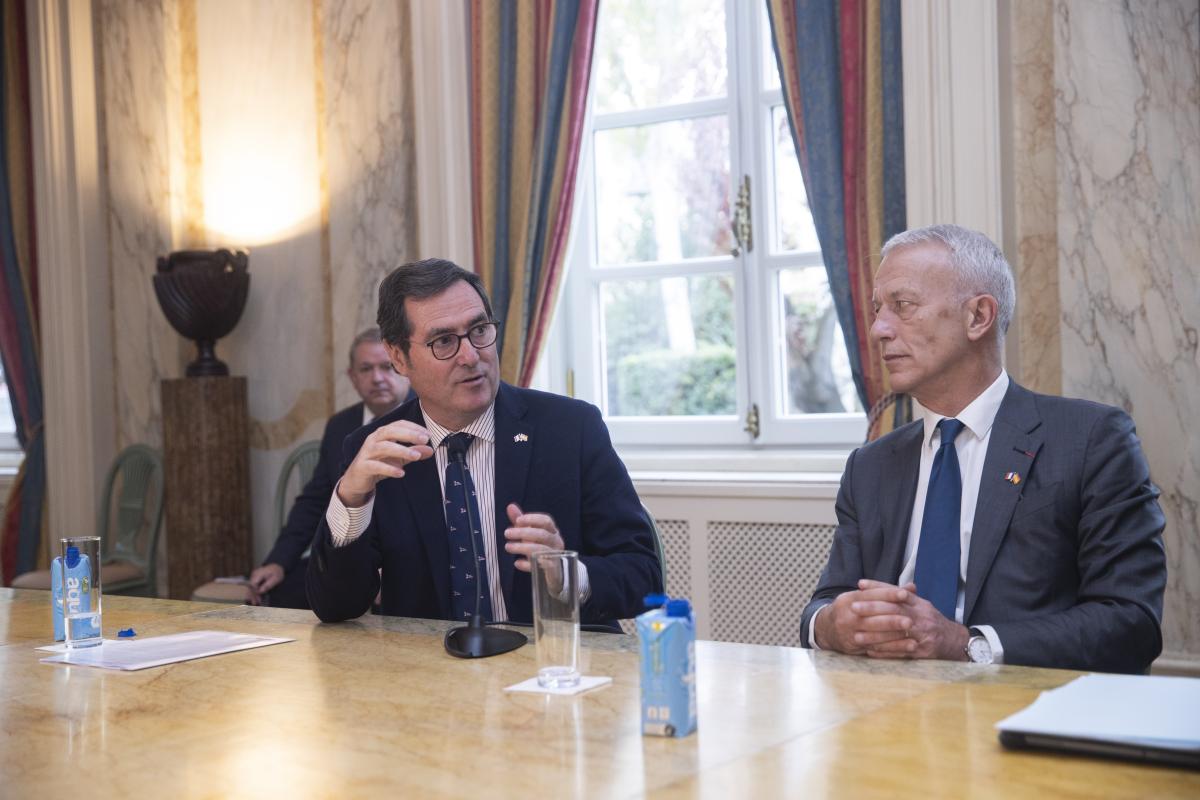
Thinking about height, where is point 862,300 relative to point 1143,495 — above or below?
above

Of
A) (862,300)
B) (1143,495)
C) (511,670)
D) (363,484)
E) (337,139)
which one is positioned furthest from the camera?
(337,139)

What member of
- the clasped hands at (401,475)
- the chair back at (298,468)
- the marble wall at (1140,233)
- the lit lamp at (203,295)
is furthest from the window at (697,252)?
the clasped hands at (401,475)

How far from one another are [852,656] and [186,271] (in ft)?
12.9

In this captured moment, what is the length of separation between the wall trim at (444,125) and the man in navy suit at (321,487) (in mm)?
463

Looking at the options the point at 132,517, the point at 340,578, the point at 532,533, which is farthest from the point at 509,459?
the point at 132,517

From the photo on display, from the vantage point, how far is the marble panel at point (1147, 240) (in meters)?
3.27

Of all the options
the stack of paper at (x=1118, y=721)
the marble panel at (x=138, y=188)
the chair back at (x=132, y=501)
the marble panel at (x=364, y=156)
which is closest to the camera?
the stack of paper at (x=1118, y=721)

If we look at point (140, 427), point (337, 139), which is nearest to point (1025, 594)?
point (337, 139)

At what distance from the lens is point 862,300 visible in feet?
12.5

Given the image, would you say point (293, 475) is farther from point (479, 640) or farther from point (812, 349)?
point (479, 640)

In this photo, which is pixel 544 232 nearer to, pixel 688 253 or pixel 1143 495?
pixel 688 253

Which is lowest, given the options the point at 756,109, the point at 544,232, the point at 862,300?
the point at 862,300

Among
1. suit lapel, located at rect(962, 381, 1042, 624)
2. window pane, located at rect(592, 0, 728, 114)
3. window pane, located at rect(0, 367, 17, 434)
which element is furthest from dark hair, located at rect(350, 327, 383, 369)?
window pane, located at rect(0, 367, 17, 434)

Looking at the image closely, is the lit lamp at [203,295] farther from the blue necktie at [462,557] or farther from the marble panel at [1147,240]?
the marble panel at [1147,240]
